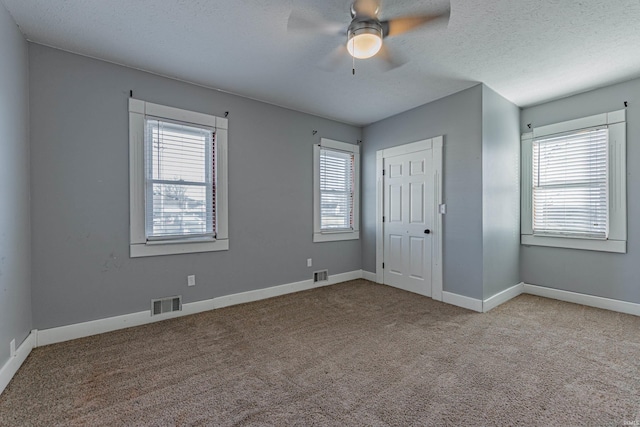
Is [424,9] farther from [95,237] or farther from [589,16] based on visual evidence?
[95,237]

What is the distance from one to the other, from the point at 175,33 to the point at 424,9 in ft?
6.59

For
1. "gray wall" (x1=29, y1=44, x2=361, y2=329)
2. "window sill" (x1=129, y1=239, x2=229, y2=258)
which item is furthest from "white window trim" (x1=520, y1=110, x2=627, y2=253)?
"window sill" (x1=129, y1=239, x2=229, y2=258)

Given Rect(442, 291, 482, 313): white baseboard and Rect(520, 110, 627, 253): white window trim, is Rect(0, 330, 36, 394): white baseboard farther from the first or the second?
Rect(520, 110, 627, 253): white window trim

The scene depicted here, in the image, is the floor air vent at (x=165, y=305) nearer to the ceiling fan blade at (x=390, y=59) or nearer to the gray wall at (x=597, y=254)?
the ceiling fan blade at (x=390, y=59)

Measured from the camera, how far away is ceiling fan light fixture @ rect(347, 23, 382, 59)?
6.64 feet

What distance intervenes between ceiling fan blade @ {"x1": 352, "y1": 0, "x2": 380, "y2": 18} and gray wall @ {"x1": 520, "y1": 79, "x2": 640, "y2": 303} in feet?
10.9

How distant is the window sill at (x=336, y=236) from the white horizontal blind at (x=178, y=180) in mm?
1628

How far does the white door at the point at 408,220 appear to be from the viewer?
4.05 metres

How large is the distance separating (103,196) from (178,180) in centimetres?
71

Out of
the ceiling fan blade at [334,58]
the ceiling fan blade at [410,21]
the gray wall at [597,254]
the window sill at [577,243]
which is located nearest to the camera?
the ceiling fan blade at [410,21]

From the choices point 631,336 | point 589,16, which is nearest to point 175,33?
point 589,16

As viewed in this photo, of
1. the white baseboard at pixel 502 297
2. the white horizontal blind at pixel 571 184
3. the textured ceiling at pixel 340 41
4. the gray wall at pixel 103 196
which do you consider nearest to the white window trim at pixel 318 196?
the gray wall at pixel 103 196

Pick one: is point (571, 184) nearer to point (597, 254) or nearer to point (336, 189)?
point (597, 254)

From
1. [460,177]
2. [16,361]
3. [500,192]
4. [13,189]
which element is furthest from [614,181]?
[16,361]
